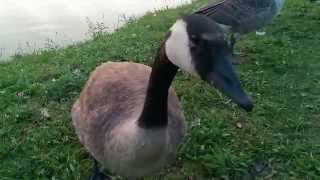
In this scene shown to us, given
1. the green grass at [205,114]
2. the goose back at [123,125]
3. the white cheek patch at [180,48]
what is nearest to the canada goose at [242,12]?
the green grass at [205,114]

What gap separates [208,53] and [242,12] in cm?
393

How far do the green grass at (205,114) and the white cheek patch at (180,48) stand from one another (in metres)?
1.81

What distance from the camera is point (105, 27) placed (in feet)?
33.6

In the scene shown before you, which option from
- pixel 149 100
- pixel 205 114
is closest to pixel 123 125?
pixel 149 100

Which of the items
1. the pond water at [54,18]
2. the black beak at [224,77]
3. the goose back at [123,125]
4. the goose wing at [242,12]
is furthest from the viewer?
the pond water at [54,18]

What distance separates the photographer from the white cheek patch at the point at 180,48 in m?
3.15

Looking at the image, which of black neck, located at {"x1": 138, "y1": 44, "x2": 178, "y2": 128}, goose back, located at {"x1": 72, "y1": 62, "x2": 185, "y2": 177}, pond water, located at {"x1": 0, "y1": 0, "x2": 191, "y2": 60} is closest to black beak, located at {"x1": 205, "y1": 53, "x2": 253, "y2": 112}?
black neck, located at {"x1": 138, "y1": 44, "x2": 178, "y2": 128}

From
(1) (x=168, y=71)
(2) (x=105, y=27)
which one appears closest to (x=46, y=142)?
(1) (x=168, y=71)

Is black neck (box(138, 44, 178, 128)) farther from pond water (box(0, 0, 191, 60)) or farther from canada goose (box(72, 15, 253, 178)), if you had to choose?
pond water (box(0, 0, 191, 60))

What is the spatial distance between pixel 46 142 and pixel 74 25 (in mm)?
5586

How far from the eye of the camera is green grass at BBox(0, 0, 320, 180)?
494 centimetres

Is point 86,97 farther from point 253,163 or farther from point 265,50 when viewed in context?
point 265,50

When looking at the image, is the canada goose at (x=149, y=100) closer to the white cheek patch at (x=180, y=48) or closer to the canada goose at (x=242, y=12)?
the white cheek patch at (x=180, y=48)

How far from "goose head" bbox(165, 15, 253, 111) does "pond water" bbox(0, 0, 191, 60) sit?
6497mm
